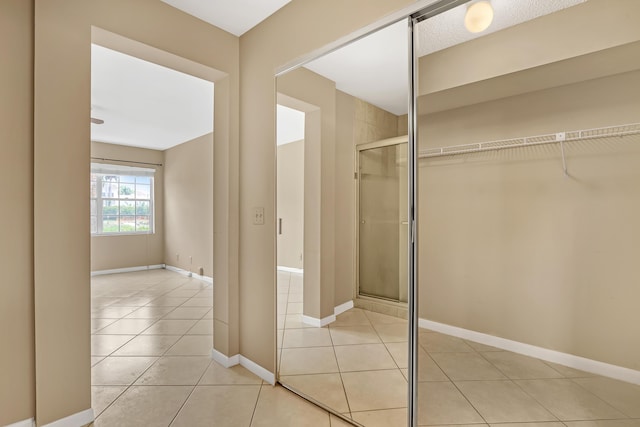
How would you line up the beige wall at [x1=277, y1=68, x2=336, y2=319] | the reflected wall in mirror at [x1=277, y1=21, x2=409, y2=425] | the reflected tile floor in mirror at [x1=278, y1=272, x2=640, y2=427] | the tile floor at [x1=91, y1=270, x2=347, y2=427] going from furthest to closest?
the beige wall at [x1=277, y1=68, x2=336, y2=319] < the tile floor at [x1=91, y1=270, x2=347, y2=427] < the reflected wall in mirror at [x1=277, y1=21, x2=409, y2=425] < the reflected tile floor in mirror at [x1=278, y1=272, x2=640, y2=427]

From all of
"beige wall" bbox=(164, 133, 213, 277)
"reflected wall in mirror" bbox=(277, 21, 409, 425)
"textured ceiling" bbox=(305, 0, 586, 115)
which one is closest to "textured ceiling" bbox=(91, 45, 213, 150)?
"beige wall" bbox=(164, 133, 213, 277)

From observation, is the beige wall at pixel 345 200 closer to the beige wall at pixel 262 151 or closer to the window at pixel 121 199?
the beige wall at pixel 262 151

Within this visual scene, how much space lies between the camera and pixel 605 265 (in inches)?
42.0

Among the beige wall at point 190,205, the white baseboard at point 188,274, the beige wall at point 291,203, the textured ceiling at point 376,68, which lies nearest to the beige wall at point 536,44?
the textured ceiling at point 376,68

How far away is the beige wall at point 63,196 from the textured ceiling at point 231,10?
408 mm

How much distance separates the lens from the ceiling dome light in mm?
1216

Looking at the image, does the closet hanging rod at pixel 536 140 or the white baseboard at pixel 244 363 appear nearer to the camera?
the closet hanging rod at pixel 536 140

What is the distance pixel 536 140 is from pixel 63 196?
7.72ft

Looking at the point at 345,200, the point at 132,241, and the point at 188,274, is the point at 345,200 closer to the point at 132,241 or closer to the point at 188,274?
the point at 188,274

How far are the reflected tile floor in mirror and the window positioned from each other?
18.2ft

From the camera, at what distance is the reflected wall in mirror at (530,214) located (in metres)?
1.03

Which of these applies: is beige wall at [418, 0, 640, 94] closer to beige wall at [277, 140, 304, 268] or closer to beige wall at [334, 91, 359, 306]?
beige wall at [334, 91, 359, 306]

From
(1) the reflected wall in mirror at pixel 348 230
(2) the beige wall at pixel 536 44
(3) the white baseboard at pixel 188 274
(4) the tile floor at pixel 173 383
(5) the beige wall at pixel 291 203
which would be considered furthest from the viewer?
(3) the white baseboard at pixel 188 274

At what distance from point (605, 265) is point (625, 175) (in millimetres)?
335
